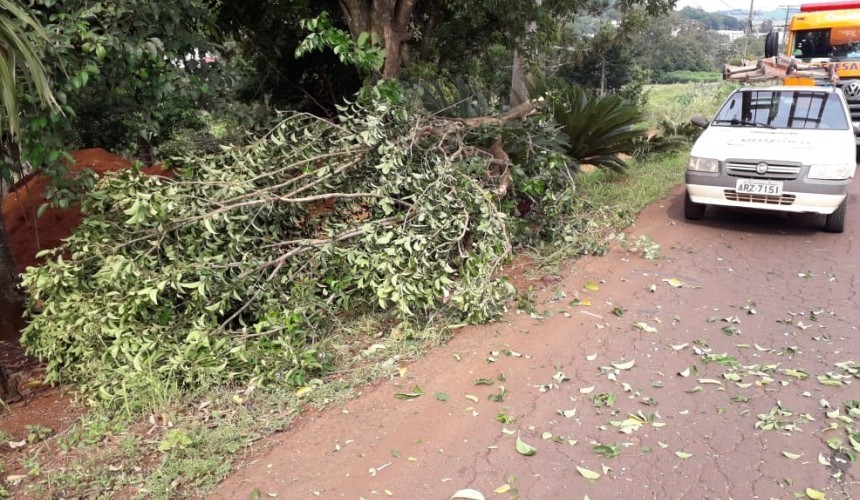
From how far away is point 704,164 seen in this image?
6328mm

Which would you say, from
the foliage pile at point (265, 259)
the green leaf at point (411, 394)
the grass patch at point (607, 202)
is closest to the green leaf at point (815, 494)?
the green leaf at point (411, 394)

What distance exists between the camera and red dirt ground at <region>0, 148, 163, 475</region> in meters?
3.75

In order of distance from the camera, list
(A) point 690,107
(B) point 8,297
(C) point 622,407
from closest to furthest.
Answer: (C) point 622,407
(B) point 8,297
(A) point 690,107

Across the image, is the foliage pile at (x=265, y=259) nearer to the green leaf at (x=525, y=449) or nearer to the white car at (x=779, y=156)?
the green leaf at (x=525, y=449)

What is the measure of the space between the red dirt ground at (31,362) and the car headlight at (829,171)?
6398 millimetres

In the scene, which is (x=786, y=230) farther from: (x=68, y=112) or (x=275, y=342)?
(x=68, y=112)

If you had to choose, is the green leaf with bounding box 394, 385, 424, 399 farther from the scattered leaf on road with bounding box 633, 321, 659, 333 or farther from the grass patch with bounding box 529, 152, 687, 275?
the grass patch with bounding box 529, 152, 687, 275

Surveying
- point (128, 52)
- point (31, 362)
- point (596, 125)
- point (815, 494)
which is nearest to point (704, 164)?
point (596, 125)

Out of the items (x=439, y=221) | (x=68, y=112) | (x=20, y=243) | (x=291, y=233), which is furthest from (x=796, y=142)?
(x=20, y=243)

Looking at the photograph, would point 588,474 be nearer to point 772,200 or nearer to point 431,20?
point 772,200

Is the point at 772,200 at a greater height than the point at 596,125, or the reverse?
the point at 596,125

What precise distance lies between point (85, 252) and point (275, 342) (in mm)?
1415

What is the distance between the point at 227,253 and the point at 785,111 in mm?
6303

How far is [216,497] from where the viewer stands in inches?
112
